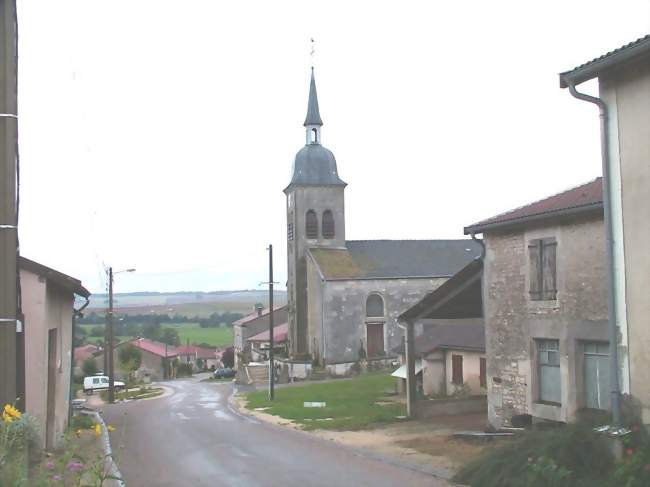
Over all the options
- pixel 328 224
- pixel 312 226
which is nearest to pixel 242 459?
pixel 312 226

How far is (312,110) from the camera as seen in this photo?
54906 mm

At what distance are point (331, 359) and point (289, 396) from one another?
14336mm

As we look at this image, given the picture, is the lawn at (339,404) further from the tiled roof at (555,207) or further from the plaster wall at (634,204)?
the plaster wall at (634,204)

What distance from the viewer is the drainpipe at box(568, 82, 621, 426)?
11.5 meters

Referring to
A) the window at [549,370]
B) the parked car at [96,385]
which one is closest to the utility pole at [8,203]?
the window at [549,370]

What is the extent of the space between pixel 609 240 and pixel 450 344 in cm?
1738

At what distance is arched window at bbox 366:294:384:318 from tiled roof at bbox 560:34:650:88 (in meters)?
39.1

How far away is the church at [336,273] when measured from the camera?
4966cm

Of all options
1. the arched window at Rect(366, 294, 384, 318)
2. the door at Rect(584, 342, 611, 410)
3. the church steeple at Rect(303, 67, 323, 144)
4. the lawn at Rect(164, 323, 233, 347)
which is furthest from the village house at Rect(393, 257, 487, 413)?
the lawn at Rect(164, 323, 233, 347)

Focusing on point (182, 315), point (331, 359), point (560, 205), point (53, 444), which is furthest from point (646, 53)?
point (182, 315)

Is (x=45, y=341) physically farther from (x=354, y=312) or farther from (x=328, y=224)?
(x=328, y=224)

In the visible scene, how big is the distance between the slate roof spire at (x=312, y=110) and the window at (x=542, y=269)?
128ft

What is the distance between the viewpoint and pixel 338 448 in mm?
17547

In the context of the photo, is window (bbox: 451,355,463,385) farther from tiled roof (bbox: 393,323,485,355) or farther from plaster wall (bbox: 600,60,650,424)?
plaster wall (bbox: 600,60,650,424)
